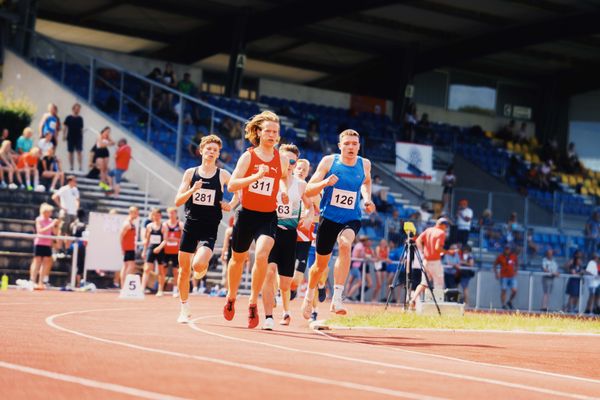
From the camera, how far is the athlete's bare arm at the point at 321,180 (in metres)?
14.6

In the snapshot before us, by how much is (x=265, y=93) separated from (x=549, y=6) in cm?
1175

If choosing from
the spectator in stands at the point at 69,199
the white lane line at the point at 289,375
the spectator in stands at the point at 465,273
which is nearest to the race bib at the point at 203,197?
the white lane line at the point at 289,375

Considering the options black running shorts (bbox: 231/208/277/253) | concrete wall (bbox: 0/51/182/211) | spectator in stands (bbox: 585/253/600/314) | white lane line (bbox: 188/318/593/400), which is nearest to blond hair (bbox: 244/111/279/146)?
black running shorts (bbox: 231/208/277/253)

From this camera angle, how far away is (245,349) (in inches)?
440

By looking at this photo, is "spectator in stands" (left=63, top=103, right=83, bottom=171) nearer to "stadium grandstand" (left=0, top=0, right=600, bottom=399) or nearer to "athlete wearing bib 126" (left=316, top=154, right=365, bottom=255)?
"stadium grandstand" (left=0, top=0, right=600, bottom=399)

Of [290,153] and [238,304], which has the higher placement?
[290,153]

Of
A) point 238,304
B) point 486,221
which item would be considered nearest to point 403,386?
point 238,304

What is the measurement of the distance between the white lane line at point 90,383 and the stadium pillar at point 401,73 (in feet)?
134

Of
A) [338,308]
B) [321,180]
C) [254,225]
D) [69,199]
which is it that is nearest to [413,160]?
[69,199]

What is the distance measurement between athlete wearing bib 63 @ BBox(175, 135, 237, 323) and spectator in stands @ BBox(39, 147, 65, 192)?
14.4 m

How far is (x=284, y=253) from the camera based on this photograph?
14914 mm

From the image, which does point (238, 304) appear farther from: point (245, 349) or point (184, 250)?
point (245, 349)

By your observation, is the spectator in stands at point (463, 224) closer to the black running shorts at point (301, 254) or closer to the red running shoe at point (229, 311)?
the black running shorts at point (301, 254)

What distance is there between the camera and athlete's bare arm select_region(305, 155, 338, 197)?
14.6m
